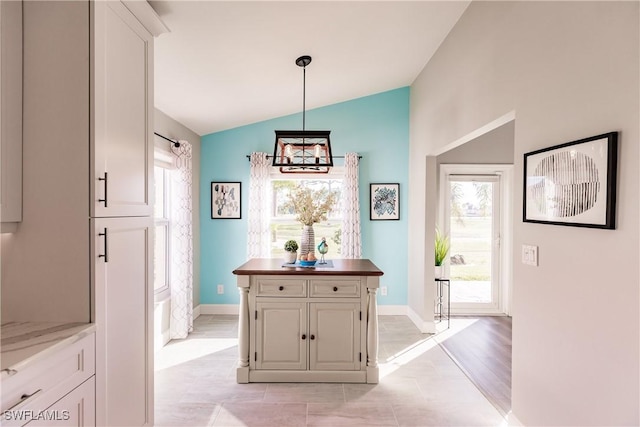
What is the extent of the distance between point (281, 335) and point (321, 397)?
0.56m

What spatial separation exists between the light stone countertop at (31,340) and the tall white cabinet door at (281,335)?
1.54 meters

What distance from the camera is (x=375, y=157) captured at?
16.1ft

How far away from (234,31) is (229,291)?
3.40 m

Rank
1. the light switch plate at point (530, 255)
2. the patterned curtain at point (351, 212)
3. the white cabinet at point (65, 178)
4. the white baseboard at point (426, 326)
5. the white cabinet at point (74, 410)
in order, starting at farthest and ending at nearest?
the patterned curtain at point (351, 212)
the white baseboard at point (426, 326)
the light switch plate at point (530, 255)
the white cabinet at point (65, 178)
the white cabinet at point (74, 410)

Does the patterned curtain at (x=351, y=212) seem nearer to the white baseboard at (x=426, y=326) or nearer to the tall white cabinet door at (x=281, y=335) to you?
the white baseboard at (x=426, y=326)

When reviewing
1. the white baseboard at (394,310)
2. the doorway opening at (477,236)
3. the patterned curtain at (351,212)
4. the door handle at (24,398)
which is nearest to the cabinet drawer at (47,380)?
the door handle at (24,398)

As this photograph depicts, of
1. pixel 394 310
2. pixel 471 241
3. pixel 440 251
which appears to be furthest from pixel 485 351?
pixel 471 241

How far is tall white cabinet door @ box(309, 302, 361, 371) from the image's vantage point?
9.55 ft

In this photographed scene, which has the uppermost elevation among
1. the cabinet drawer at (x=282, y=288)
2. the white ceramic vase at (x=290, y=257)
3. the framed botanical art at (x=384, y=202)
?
the framed botanical art at (x=384, y=202)

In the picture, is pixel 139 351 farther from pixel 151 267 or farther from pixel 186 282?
pixel 186 282

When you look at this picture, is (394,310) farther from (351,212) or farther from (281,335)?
(281,335)

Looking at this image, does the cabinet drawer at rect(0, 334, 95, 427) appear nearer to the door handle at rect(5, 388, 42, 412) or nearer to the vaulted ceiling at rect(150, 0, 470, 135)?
the door handle at rect(5, 388, 42, 412)

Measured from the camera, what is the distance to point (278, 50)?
9.87 feet

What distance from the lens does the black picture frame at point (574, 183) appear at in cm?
149
